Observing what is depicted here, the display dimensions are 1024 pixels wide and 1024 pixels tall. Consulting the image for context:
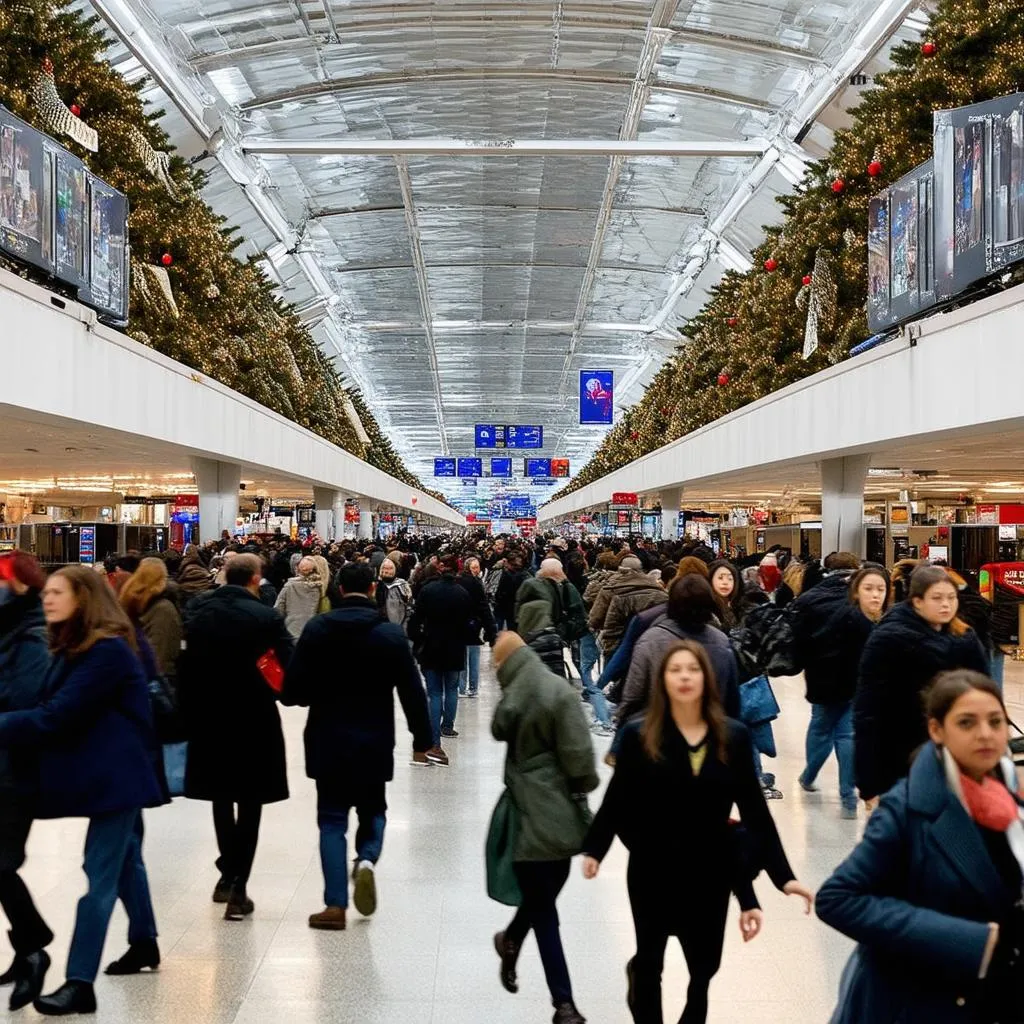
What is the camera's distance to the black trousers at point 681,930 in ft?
14.5

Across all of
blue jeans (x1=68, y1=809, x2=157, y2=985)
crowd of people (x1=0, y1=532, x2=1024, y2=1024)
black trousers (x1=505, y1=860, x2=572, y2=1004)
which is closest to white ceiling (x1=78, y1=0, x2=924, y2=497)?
crowd of people (x1=0, y1=532, x2=1024, y2=1024)

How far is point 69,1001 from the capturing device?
517 centimetres

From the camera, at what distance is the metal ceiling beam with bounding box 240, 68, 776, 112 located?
89.6 ft

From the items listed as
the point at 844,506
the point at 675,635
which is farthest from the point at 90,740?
the point at 844,506

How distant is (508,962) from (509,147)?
25154mm

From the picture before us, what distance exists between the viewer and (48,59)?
17.5 meters

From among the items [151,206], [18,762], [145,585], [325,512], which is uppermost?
[151,206]

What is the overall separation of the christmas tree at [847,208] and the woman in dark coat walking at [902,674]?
35.7ft

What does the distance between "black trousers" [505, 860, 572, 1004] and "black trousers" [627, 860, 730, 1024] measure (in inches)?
29.1

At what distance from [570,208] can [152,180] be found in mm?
16416

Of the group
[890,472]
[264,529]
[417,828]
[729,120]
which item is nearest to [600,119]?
[729,120]

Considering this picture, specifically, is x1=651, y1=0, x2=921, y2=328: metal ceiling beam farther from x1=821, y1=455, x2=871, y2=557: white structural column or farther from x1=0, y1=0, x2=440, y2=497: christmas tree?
x1=0, y1=0, x2=440, y2=497: christmas tree

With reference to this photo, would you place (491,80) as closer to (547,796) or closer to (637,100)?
(637,100)

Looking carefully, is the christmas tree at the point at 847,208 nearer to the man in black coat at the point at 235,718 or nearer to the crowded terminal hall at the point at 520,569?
the crowded terminal hall at the point at 520,569
